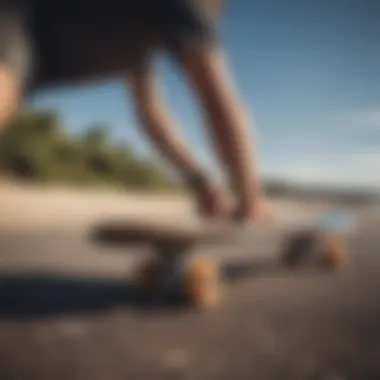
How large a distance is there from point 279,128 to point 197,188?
5.4 inches

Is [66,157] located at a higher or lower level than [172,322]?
higher

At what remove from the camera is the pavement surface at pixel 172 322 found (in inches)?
30.9

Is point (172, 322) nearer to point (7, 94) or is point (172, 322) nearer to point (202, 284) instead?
→ point (202, 284)

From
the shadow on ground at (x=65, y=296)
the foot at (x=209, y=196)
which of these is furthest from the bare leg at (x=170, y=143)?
the shadow on ground at (x=65, y=296)

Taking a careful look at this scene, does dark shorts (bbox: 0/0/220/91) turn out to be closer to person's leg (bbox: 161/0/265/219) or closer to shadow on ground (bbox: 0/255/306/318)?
person's leg (bbox: 161/0/265/219)

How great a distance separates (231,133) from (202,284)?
21 centimetres

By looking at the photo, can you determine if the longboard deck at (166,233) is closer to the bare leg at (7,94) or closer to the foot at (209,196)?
the foot at (209,196)

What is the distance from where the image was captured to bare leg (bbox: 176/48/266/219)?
2.72ft

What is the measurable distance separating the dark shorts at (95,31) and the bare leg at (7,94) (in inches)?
0.5

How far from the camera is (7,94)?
789mm

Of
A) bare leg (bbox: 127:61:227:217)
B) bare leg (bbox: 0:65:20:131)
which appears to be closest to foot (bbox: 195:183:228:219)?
bare leg (bbox: 127:61:227:217)

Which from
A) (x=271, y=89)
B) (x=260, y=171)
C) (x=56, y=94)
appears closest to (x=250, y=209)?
(x=260, y=171)

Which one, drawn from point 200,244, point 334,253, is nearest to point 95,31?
point 200,244

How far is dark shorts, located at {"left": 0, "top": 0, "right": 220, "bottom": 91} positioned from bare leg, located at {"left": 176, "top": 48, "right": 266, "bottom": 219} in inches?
2.3
